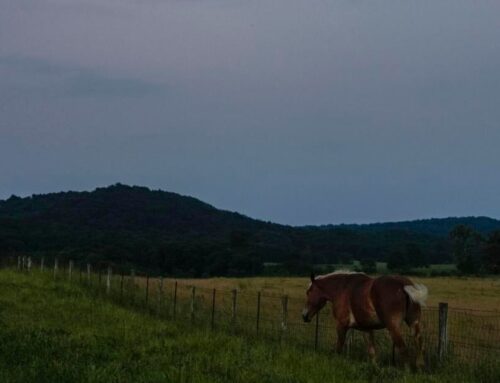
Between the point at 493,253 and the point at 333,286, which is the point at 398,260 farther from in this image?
the point at 333,286

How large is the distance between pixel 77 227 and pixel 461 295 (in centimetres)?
4888

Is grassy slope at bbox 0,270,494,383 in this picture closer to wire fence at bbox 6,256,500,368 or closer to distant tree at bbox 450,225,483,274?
wire fence at bbox 6,256,500,368

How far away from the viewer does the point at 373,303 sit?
13.1m

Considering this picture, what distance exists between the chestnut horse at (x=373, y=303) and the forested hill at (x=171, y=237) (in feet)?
155

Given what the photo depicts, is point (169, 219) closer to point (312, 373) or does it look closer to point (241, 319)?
point (241, 319)

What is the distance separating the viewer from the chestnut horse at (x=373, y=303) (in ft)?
41.2

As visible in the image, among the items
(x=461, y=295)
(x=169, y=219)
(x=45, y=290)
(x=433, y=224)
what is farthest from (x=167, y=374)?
(x=433, y=224)

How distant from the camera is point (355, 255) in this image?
96.0m

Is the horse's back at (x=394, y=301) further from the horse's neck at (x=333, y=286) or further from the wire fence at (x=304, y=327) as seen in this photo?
the horse's neck at (x=333, y=286)

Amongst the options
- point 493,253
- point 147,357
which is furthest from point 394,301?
point 493,253

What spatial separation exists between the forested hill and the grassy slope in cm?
4549

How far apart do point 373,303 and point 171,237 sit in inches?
2799

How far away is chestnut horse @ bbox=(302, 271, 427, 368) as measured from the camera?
12.6 m

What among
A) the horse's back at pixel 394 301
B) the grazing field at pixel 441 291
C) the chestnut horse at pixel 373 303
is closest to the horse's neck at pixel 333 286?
the chestnut horse at pixel 373 303
